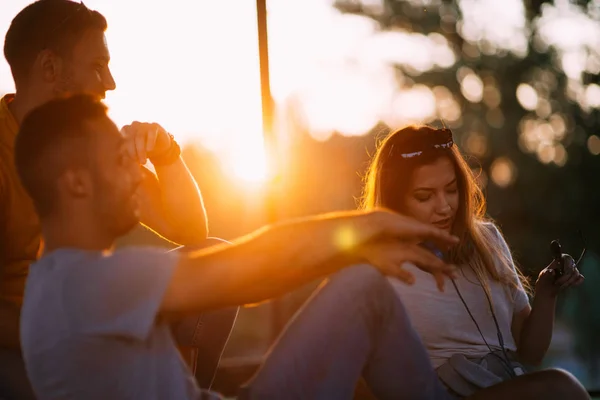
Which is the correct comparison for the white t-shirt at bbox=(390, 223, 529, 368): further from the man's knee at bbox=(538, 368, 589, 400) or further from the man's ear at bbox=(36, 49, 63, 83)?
the man's ear at bbox=(36, 49, 63, 83)

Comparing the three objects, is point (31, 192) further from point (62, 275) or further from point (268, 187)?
point (268, 187)

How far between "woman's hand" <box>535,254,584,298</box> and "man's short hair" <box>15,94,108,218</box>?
1.76m

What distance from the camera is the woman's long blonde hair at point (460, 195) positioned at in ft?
11.0

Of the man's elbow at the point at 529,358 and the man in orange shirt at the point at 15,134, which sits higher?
the man in orange shirt at the point at 15,134

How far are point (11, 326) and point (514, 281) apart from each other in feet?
5.85

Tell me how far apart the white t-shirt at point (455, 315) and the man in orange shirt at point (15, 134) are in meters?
0.81

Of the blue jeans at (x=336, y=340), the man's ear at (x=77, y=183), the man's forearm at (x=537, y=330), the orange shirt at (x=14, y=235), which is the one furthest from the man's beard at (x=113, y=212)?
the man's forearm at (x=537, y=330)

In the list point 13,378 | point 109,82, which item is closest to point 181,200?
point 109,82

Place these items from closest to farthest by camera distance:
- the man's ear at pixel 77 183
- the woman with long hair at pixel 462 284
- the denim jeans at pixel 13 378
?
the man's ear at pixel 77 183
the denim jeans at pixel 13 378
the woman with long hair at pixel 462 284

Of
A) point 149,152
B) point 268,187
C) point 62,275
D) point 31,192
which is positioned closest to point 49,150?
point 31,192

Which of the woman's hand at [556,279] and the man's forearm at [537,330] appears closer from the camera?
the woman's hand at [556,279]

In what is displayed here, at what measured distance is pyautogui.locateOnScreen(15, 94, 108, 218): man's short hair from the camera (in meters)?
1.90

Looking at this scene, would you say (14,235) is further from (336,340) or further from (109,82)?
(336,340)

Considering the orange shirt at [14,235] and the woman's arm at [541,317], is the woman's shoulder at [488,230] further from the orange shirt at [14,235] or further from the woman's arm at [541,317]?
the orange shirt at [14,235]
